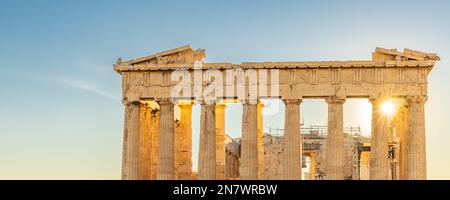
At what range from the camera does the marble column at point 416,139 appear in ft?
154

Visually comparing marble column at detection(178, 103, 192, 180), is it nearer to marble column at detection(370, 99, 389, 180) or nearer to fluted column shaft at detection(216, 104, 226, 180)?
fluted column shaft at detection(216, 104, 226, 180)

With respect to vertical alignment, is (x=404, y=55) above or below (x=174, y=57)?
below

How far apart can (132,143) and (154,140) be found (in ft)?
12.9

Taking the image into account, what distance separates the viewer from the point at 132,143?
49750 millimetres

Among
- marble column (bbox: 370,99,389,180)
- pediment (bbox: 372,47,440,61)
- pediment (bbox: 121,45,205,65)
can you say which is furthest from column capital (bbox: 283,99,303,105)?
pediment (bbox: 121,45,205,65)

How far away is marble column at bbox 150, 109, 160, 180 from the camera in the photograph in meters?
53.1

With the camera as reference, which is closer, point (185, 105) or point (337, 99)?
point (337, 99)

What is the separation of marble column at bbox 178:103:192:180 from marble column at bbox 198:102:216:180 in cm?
332

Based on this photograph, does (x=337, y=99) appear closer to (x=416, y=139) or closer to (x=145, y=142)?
(x=416, y=139)

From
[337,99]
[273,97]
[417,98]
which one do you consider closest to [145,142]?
[273,97]
